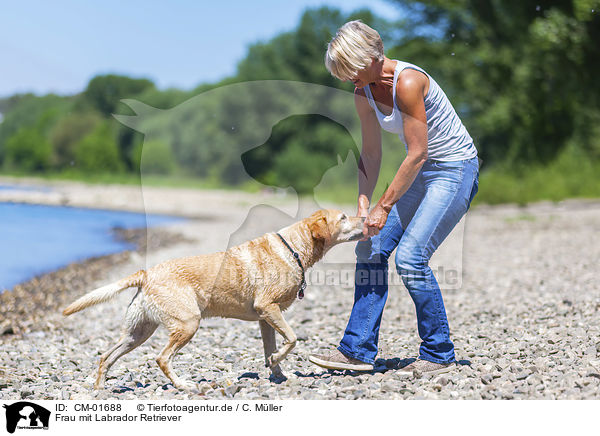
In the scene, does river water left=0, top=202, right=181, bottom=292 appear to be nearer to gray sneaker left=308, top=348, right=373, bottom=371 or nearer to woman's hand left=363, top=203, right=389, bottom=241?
gray sneaker left=308, top=348, right=373, bottom=371

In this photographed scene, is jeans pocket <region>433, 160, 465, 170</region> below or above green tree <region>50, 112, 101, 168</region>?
below

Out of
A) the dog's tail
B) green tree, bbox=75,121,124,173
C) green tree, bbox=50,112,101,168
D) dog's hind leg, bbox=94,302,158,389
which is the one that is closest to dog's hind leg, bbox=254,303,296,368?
dog's hind leg, bbox=94,302,158,389

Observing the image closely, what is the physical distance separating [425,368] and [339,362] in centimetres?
72

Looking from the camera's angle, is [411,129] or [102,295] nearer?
[411,129]

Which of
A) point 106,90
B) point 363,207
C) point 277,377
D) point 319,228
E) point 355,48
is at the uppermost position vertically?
point 106,90

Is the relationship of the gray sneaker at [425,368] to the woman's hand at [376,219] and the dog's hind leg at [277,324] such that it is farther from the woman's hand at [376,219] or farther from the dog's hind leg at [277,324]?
the woman's hand at [376,219]

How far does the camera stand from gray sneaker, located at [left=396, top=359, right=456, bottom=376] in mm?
4453

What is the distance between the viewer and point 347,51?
404cm

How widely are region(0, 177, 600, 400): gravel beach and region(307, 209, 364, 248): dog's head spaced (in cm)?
120

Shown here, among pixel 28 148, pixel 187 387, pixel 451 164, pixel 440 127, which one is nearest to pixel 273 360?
pixel 187 387

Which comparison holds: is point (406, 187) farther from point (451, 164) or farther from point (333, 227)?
point (333, 227)

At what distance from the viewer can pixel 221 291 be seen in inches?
178
